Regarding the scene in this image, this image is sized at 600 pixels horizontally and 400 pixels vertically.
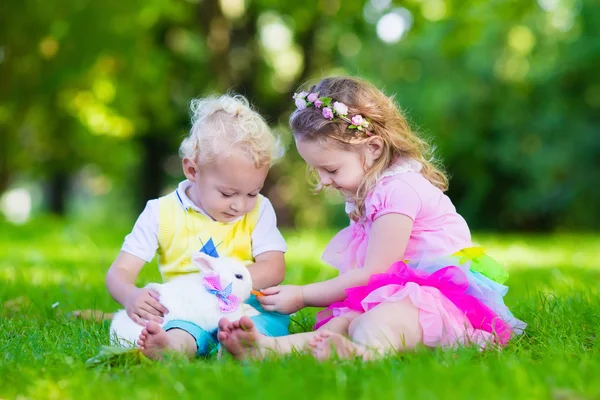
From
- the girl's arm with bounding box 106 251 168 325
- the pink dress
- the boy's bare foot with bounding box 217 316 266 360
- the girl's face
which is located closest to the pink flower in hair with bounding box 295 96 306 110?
the girl's face

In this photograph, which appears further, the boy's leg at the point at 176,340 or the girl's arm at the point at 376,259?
the girl's arm at the point at 376,259

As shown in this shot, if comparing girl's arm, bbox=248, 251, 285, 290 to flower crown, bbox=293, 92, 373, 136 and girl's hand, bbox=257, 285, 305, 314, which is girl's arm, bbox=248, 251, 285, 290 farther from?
flower crown, bbox=293, 92, 373, 136

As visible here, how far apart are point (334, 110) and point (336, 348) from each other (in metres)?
1.17

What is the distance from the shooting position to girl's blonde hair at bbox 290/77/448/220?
10.7ft

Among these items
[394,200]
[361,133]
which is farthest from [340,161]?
[394,200]

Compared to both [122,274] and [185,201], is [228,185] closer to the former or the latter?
[185,201]

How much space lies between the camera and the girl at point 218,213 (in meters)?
3.23

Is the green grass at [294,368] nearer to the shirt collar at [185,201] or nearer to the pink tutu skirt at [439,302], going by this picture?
the pink tutu skirt at [439,302]

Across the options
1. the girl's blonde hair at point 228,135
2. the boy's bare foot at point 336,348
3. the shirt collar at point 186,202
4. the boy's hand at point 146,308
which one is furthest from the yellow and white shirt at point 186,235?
the boy's bare foot at point 336,348

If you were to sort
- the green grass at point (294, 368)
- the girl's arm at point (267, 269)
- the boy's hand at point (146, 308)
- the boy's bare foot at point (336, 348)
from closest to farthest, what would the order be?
the green grass at point (294, 368) < the boy's bare foot at point (336, 348) < the boy's hand at point (146, 308) < the girl's arm at point (267, 269)

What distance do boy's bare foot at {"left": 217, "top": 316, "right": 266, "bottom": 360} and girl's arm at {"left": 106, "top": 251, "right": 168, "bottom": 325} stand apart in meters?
0.39

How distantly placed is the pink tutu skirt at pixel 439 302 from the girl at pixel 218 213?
486 mm

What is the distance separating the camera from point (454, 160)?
57.9 ft

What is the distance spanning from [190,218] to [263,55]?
14.0 m
